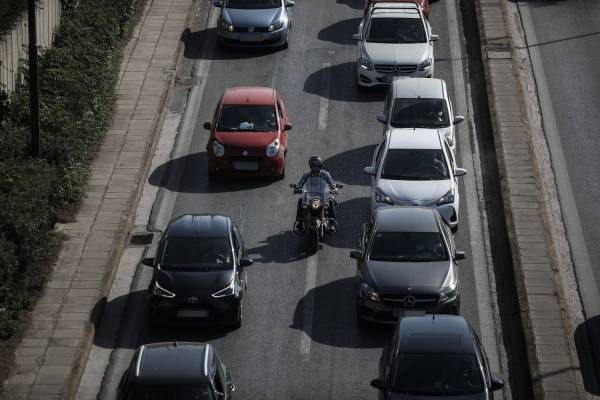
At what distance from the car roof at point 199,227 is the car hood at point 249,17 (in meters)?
12.4

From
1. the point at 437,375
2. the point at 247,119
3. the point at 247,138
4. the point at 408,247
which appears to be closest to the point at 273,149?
the point at 247,138

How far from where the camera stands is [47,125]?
2742 cm

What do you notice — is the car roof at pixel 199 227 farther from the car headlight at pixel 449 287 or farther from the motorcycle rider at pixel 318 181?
the car headlight at pixel 449 287

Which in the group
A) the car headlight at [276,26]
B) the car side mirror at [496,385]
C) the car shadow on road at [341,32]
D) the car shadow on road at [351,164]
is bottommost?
the car shadow on road at [341,32]

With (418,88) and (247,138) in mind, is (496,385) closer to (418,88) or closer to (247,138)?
(247,138)

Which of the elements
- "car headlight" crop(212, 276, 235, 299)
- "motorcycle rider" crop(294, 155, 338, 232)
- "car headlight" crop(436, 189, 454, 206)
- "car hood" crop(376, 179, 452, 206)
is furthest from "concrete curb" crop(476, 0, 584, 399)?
"car headlight" crop(212, 276, 235, 299)

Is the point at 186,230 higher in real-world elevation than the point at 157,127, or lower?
higher

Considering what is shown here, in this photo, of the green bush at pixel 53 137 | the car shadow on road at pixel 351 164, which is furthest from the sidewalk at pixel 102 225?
the car shadow on road at pixel 351 164

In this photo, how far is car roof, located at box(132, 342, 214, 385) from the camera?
1819 centimetres

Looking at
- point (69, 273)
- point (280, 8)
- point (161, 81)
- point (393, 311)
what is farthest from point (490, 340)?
point (280, 8)

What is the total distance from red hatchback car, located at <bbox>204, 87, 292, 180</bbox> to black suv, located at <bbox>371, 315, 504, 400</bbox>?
9.69 metres

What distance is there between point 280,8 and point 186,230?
13.7m

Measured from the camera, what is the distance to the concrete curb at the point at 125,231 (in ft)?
69.5

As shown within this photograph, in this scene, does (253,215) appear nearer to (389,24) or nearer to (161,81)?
(161,81)
